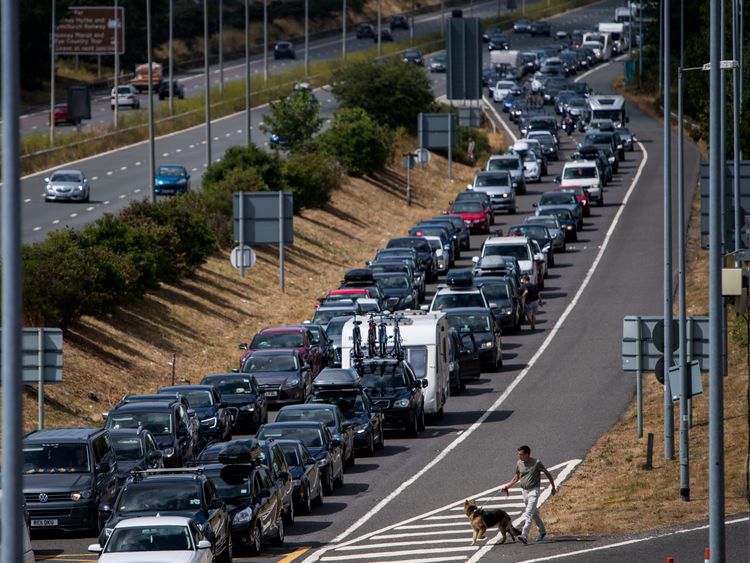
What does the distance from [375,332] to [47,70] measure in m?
85.2

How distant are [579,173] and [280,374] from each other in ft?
129

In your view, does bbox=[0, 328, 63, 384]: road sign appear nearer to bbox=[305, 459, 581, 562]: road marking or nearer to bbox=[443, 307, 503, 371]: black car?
bbox=[305, 459, 581, 562]: road marking

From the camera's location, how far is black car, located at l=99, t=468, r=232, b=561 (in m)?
24.1

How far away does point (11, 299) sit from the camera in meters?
11.4

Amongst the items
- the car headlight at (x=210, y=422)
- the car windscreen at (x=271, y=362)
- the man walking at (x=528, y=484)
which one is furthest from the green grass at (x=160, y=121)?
the man walking at (x=528, y=484)

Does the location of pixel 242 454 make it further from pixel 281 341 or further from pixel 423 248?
pixel 423 248

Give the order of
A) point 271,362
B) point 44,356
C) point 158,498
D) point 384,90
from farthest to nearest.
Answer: point 384,90, point 271,362, point 44,356, point 158,498

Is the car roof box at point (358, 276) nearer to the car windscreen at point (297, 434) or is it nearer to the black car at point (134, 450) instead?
the car windscreen at point (297, 434)

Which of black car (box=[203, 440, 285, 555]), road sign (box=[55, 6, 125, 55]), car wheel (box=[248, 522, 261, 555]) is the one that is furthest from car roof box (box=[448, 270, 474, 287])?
road sign (box=[55, 6, 125, 55])

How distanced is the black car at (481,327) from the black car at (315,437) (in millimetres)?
13943

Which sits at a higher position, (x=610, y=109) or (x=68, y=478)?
(x=610, y=109)

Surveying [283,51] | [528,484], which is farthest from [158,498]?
[283,51]

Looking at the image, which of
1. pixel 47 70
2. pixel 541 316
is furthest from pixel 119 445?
pixel 47 70

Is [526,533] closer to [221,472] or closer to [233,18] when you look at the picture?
[221,472]
